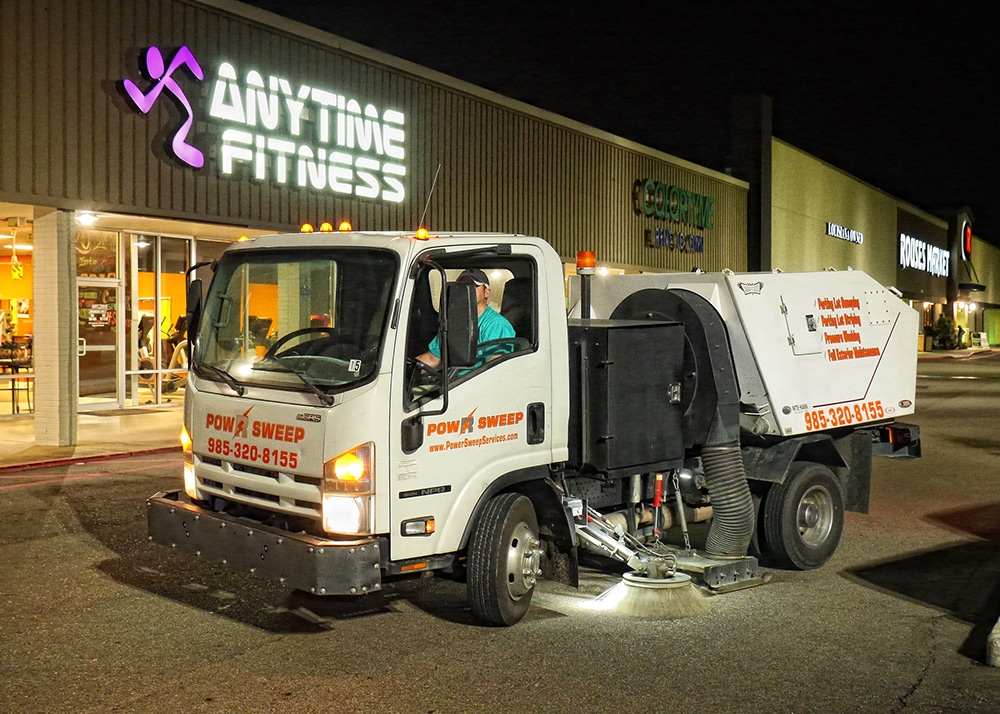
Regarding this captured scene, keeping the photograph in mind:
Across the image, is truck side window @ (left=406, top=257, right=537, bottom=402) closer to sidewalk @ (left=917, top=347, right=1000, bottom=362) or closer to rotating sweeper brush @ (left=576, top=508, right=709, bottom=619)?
rotating sweeper brush @ (left=576, top=508, right=709, bottom=619)

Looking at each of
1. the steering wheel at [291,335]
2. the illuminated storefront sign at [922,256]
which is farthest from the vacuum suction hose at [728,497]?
the illuminated storefront sign at [922,256]

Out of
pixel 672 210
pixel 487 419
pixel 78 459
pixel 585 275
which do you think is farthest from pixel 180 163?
pixel 672 210

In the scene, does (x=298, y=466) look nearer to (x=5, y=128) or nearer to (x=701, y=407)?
(x=701, y=407)

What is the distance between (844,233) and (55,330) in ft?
150

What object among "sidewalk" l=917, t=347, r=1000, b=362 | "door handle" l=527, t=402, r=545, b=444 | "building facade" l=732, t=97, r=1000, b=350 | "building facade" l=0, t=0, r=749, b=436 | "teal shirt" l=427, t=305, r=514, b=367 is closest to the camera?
"teal shirt" l=427, t=305, r=514, b=367

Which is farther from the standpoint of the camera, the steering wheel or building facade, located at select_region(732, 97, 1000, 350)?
building facade, located at select_region(732, 97, 1000, 350)

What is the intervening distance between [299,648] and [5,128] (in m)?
11.2

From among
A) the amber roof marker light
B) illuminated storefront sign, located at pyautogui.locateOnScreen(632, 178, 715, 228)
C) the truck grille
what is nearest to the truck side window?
the truck grille

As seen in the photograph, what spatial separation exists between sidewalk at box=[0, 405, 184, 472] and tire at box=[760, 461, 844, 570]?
9.55 m

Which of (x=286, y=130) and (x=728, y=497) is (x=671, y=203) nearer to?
(x=286, y=130)

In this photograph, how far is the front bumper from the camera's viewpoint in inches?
222

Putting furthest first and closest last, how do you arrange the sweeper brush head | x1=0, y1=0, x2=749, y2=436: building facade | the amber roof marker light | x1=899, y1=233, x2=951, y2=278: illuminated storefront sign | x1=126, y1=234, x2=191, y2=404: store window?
x1=899, y1=233, x2=951, y2=278: illuminated storefront sign
x1=126, y1=234, x2=191, y2=404: store window
x1=0, y1=0, x2=749, y2=436: building facade
the amber roof marker light
the sweeper brush head

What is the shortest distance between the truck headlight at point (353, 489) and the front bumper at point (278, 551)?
10 centimetres

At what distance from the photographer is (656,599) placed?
275 inches
